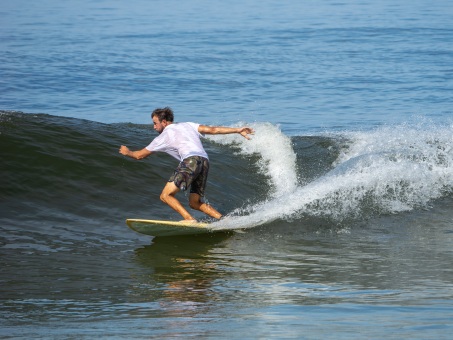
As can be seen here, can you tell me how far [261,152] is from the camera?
14.9 meters

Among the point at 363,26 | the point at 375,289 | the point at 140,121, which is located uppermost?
the point at 363,26

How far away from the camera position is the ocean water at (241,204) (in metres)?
6.62

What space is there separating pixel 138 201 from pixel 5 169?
2.08 m

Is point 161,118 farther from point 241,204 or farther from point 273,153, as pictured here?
point 273,153

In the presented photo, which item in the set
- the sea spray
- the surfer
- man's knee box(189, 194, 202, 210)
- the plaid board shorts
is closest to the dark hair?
the surfer

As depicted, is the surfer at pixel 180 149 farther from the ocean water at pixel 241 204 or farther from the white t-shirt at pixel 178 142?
the ocean water at pixel 241 204

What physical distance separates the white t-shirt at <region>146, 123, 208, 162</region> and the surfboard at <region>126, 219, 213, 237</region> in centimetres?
80

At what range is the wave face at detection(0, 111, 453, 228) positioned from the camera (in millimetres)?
11094

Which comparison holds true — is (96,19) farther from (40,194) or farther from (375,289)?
(375,289)

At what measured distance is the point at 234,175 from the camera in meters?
13.6

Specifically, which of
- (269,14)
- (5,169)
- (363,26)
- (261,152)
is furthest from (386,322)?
(269,14)

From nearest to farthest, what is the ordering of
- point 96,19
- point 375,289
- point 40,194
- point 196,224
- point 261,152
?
1. point 375,289
2. point 196,224
3. point 40,194
4. point 261,152
5. point 96,19

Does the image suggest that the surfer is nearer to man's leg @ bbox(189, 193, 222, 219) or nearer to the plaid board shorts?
the plaid board shorts

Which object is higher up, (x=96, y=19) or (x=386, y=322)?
(x=96, y=19)
